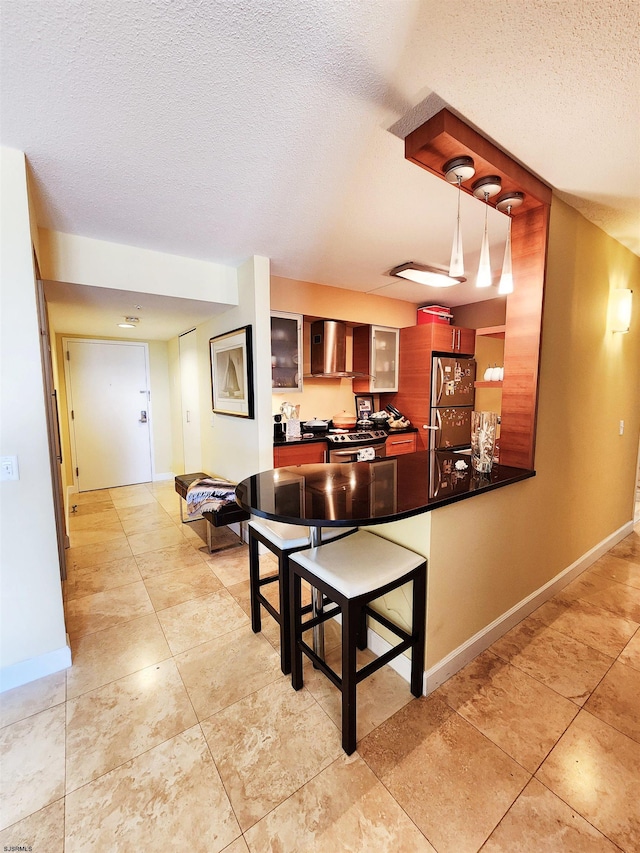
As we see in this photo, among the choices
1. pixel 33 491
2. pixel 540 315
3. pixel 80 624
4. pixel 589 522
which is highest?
pixel 540 315

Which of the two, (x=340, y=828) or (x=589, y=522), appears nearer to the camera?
(x=340, y=828)

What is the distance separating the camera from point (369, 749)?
4.65 feet

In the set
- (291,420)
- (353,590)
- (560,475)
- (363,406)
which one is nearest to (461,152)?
(353,590)

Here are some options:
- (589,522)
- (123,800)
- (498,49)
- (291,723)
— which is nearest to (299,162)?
(498,49)

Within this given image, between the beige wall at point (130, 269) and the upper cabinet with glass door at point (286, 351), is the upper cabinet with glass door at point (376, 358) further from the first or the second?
the beige wall at point (130, 269)

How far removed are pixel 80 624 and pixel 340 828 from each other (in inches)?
74.7

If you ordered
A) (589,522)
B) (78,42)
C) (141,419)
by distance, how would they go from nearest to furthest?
(78,42), (589,522), (141,419)

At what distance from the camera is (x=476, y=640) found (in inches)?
74.2

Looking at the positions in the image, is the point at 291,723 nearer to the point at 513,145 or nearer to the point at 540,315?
the point at 540,315

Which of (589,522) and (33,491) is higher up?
(33,491)

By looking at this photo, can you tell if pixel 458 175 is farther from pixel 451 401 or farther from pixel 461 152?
pixel 451 401

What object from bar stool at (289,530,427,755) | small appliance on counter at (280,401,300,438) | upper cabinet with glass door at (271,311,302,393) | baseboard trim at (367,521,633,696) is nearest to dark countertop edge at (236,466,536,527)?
bar stool at (289,530,427,755)

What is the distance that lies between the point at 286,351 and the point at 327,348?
20.1 inches

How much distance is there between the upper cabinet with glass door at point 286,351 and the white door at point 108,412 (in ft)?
8.96
